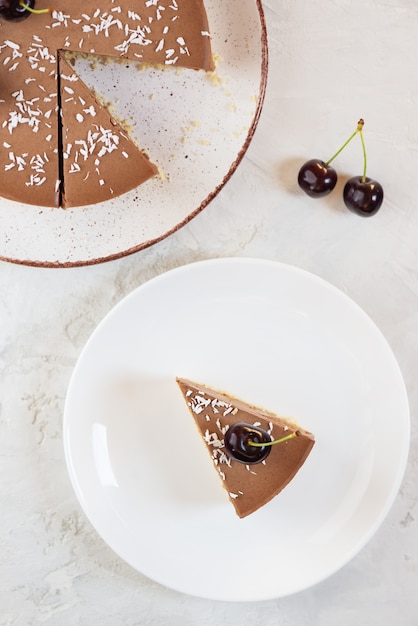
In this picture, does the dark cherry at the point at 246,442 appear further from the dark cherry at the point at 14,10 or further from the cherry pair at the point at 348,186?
the dark cherry at the point at 14,10

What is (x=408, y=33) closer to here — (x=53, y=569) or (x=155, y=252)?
(x=155, y=252)

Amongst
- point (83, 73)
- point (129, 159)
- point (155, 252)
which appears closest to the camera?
point (129, 159)

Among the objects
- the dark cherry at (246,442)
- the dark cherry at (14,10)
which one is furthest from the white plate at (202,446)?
the dark cherry at (14,10)

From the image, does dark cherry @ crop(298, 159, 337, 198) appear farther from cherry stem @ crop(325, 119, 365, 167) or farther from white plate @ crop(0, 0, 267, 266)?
white plate @ crop(0, 0, 267, 266)

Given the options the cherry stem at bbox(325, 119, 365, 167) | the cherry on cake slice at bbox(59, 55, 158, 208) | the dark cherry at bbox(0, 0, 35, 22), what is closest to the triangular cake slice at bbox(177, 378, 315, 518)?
the cherry on cake slice at bbox(59, 55, 158, 208)

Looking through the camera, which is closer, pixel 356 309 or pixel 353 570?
pixel 356 309

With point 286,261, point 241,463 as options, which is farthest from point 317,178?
point 241,463

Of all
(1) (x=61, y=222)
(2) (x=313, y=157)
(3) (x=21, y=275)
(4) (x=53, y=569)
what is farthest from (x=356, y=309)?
(4) (x=53, y=569)
